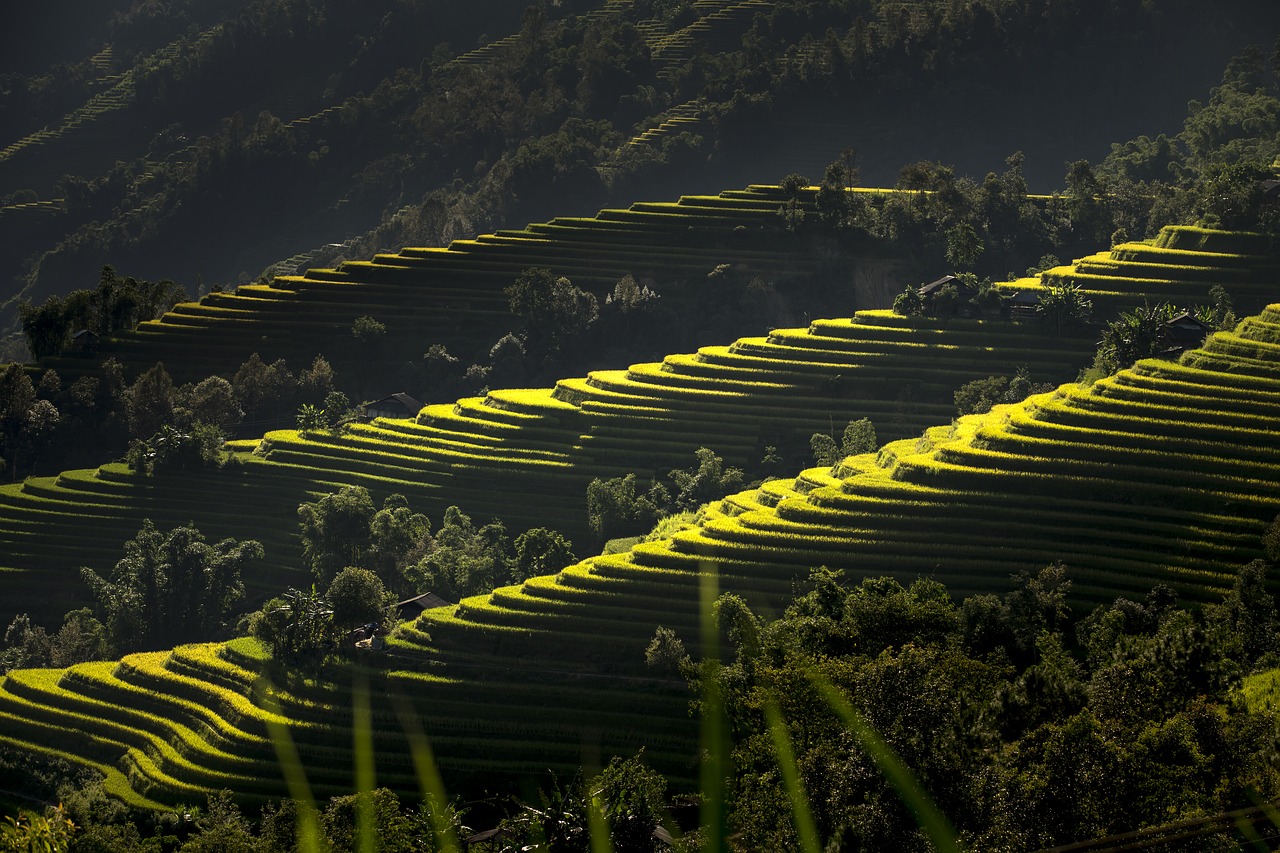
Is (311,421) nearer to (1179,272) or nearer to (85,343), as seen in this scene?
(85,343)

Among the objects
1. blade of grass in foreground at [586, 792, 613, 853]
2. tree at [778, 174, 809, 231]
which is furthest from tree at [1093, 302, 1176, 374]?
blade of grass in foreground at [586, 792, 613, 853]

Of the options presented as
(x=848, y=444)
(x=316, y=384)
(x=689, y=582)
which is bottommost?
(x=689, y=582)

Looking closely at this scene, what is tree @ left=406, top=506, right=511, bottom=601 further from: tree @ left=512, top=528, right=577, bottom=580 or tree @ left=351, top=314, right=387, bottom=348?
tree @ left=351, top=314, right=387, bottom=348

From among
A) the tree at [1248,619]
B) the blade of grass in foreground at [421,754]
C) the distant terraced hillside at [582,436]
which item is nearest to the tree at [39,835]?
the blade of grass in foreground at [421,754]

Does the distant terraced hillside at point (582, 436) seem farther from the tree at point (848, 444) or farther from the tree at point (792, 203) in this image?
the tree at point (792, 203)

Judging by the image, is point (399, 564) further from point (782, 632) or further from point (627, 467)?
point (782, 632)


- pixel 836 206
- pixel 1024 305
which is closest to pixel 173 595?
pixel 1024 305
